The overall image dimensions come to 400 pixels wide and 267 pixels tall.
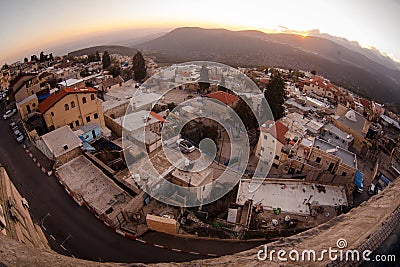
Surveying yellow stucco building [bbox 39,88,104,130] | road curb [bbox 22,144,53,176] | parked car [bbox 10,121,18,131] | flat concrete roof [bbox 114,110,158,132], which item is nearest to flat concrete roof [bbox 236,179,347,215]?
flat concrete roof [bbox 114,110,158,132]

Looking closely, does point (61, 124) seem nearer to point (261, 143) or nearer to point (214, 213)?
point (214, 213)

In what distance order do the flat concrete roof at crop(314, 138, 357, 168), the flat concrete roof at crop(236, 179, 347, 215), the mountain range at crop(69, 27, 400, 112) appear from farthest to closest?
the mountain range at crop(69, 27, 400, 112)
the flat concrete roof at crop(314, 138, 357, 168)
the flat concrete roof at crop(236, 179, 347, 215)

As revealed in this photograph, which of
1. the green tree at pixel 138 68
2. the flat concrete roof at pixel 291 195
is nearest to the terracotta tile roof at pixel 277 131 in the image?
the flat concrete roof at pixel 291 195

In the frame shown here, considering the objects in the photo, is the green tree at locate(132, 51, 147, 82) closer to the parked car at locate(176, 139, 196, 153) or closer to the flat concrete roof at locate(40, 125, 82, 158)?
the flat concrete roof at locate(40, 125, 82, 158)

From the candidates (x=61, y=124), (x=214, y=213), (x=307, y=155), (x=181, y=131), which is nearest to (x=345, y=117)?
(x=307, y=155)

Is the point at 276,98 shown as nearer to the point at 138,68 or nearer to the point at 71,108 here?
the point at 71,108

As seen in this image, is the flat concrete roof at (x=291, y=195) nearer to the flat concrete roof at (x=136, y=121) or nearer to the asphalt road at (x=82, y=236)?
the asphalt road at (x=82, y=236)
